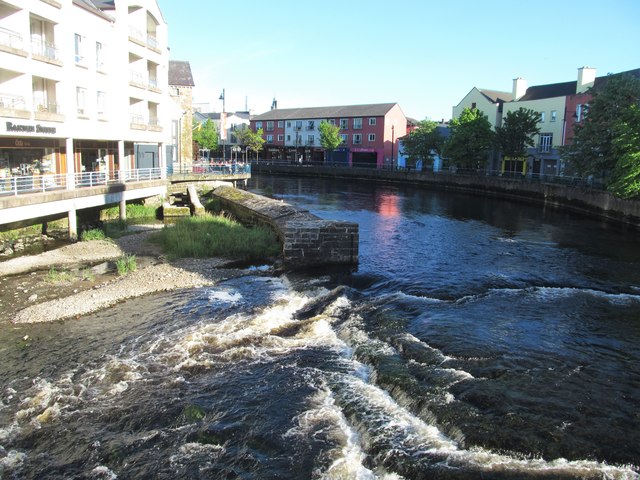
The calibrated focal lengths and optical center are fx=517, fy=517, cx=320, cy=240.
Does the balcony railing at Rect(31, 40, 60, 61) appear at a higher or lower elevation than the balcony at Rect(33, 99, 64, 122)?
higher

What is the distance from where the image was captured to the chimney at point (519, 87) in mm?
72188

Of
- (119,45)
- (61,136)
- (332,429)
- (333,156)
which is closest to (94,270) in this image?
(61,136)

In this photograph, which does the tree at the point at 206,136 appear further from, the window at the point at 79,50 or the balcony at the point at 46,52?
the balcony at the point at 46,52

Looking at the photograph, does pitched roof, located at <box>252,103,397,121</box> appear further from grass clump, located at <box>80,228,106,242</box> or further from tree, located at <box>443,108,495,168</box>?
grass clump, located at <box>80,228,106,242</box>

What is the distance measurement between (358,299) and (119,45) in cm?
2884

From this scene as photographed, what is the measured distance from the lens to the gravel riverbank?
15867mm

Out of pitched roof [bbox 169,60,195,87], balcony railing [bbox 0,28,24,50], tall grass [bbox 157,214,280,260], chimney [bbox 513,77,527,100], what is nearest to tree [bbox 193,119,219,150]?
pitched roof [bbox 169,60,195,87]

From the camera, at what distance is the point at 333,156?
10131 centimetres

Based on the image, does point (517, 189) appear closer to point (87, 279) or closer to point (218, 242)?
point (218, 242)

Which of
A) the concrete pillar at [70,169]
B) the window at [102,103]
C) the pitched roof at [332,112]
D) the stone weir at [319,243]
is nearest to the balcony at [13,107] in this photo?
the concrete pillar at [70,169]

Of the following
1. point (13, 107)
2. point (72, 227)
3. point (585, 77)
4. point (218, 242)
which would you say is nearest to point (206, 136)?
point (585, 77)

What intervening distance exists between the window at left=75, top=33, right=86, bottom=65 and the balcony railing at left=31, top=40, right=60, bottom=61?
2.58m

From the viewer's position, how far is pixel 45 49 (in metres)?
28.3

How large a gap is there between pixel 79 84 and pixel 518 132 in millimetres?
48665
